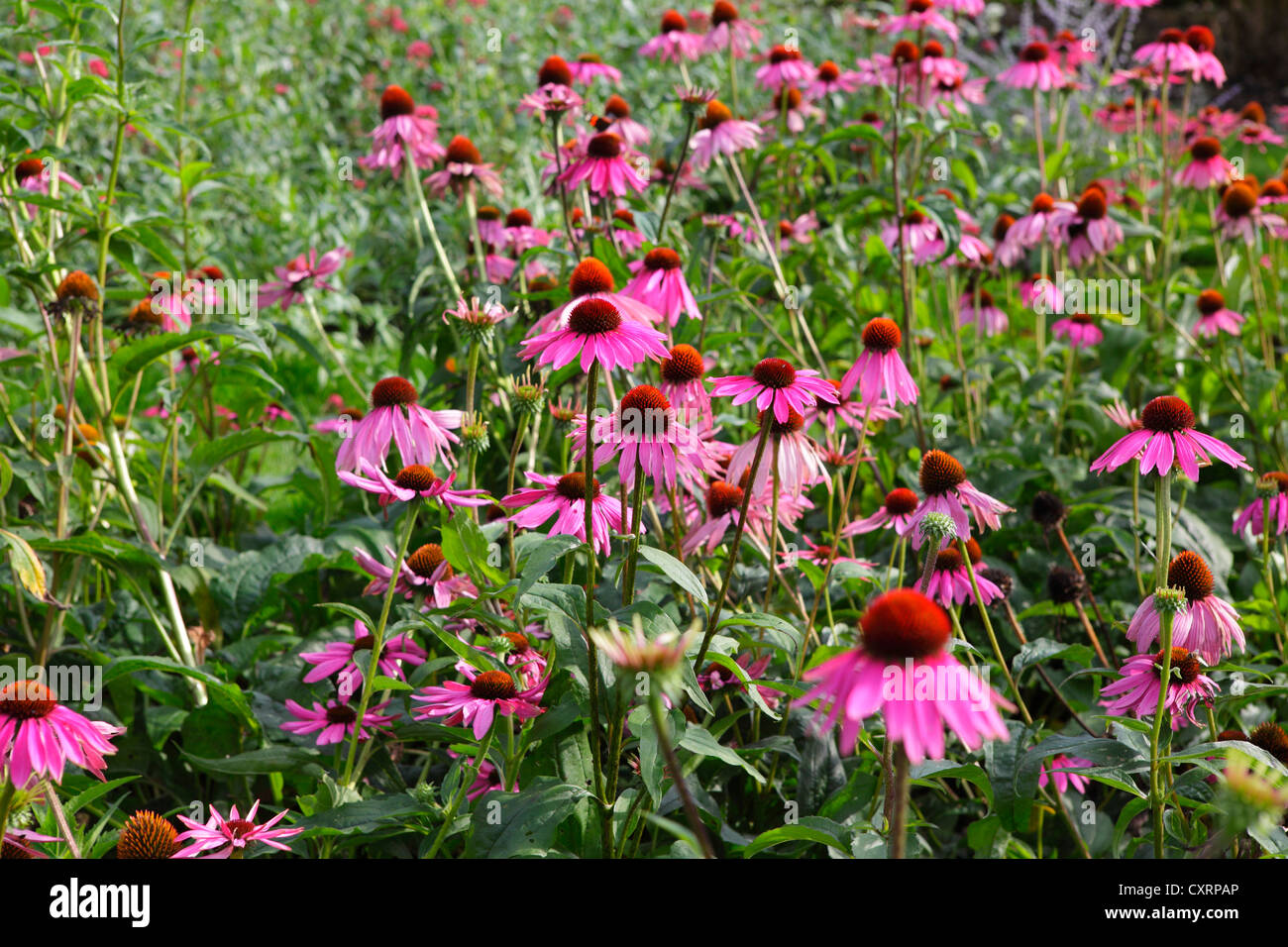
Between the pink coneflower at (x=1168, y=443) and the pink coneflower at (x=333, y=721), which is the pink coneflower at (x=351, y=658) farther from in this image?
the pink coneflower at (x=1168, y=443)

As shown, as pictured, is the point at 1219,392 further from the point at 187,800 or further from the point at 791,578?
the point at 187,800

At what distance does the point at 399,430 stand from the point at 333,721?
510mm

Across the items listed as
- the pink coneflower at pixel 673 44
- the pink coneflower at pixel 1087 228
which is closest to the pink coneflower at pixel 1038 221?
the pink coneflower at pixel 1087 228

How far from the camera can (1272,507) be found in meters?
1.98

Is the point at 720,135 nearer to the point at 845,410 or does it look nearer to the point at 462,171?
the point at 462,171

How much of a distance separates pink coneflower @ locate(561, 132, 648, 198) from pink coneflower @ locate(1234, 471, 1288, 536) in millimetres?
1444

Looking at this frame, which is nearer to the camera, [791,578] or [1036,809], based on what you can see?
[1036,809]

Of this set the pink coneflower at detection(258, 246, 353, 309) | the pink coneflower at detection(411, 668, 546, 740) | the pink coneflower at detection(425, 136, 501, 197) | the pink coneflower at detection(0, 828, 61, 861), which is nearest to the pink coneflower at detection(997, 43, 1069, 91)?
the pink coneflower at detection(425, 136, 501, 197)

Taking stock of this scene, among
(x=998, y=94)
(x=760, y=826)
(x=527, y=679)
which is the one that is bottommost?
(x=760, y=826)

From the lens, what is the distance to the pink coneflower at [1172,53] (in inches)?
134
